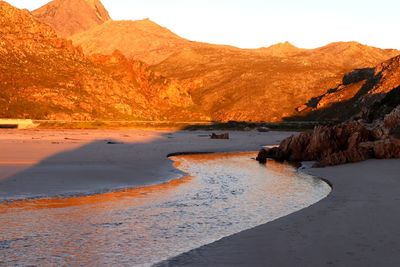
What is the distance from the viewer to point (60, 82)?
385ft

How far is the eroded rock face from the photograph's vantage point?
29.2 meters

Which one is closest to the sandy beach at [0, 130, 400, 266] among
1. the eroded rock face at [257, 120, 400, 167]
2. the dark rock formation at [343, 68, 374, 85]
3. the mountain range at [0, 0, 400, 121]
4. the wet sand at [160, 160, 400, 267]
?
the wet sand at [160, 160, 400, 267]

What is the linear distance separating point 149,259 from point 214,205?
685 cm

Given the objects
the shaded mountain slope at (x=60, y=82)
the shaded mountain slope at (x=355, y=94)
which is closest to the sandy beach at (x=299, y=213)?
the shaded mountain slope at (x=60, y=82)

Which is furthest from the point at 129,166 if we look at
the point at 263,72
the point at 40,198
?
the point at 263,72

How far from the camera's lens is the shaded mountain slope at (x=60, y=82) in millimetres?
108631

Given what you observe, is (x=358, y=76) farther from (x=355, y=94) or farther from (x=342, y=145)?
(x=342, y=145)

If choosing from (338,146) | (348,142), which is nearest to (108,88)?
(338,146)

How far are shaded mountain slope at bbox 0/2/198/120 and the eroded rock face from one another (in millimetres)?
79869

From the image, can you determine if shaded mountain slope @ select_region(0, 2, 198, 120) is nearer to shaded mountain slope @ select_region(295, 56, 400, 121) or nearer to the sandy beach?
shaded mountain slope @ select_region(295, 56, 400, 121)

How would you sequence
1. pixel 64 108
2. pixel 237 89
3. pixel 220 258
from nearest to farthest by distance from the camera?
pixel 220 258, pixel 64 108, pixel 237 89

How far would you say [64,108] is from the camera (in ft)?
367

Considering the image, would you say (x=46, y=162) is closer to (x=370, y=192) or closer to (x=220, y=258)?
(x=370, y=192)

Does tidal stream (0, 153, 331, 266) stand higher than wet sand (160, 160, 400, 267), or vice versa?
wet sand (160, 160, 400, 267)
